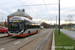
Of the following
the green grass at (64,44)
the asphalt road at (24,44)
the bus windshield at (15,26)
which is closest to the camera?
the green grass at (64,44)

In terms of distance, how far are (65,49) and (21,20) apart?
8131 millimetres

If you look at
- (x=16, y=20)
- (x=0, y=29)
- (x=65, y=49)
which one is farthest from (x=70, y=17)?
(x=65, y=49)

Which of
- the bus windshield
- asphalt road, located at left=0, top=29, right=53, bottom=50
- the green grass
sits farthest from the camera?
the bus windshield

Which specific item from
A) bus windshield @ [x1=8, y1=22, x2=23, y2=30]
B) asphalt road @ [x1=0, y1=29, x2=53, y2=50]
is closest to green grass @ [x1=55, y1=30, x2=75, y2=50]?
asphalt road @ [x1=0, y1=29, x2=53, y2=50]

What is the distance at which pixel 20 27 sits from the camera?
12.7 m

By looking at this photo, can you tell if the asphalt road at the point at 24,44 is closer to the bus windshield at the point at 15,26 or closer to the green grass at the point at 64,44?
the green grass at the point at 64,44

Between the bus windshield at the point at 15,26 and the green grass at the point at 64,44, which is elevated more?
the bus windshield at the point at 15,26

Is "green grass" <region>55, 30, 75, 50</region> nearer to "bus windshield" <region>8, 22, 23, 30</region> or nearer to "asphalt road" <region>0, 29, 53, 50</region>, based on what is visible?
"asphalt road" <region>0, 29, 53, 50</region>

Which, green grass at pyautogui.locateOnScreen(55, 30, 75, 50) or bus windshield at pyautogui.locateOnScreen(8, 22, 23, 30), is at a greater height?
bus windshield at pyautogui.locateOnScreen(8, 22, 23, 30)

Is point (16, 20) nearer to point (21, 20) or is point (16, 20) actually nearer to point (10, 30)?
point (21, 20)

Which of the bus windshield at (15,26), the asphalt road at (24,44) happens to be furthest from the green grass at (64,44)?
the bus windshield at (15,26)

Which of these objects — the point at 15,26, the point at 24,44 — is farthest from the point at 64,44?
the point at 15,26

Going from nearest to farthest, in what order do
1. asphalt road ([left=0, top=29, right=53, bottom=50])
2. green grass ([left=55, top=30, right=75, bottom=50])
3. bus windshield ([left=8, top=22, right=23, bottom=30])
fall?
green grass ([left=55, top=30, right=75, bottom=50]), asphalt road ([left=0, top=29, right=53, bottom=50]), bus windshield ([left=8, top=22, right=23, bottom=30])

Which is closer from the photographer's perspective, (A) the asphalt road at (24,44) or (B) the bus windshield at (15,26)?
(A) the asphalt road at (24,44)
